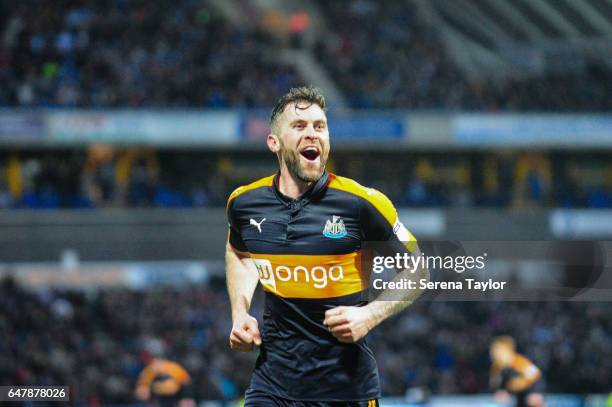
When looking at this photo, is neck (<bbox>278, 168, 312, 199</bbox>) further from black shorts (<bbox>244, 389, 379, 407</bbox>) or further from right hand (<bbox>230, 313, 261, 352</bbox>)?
black shorts (<bbox>244, 389, 379, 407</bbox>)

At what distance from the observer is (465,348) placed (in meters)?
20.5

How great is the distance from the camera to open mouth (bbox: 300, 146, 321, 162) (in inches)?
176

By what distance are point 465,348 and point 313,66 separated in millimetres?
11581

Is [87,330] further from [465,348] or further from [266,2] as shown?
[266,2]

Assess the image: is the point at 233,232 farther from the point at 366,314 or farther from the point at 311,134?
the point at 366,314

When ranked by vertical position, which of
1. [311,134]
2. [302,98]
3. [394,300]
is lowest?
[394,300]

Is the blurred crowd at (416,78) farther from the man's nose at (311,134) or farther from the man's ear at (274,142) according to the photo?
the man's nose at (311,134)

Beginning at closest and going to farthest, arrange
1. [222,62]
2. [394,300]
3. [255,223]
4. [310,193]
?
[394,300] < [310,193] < [255,223] < [222,62]

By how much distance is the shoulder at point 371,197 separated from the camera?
447cm

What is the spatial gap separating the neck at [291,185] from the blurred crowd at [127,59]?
21.2 m

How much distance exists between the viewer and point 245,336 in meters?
4.44

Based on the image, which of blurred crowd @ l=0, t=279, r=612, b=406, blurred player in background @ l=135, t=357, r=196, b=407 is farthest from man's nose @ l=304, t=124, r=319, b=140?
blurred crowd @ l=0, t=279, r=612, b=406

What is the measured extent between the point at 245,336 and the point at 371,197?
834 mm
